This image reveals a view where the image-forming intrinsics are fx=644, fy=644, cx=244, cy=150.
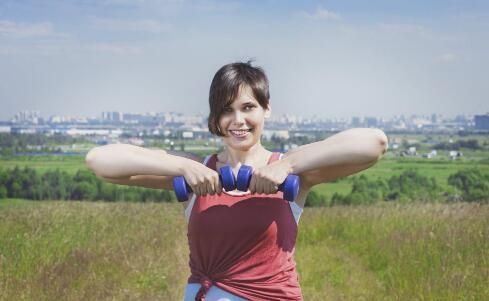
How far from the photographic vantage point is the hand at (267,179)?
2.14 m

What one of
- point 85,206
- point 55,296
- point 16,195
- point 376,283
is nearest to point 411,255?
point 376,283

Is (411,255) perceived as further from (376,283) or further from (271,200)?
(271,200)

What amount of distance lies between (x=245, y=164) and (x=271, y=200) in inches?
7.1

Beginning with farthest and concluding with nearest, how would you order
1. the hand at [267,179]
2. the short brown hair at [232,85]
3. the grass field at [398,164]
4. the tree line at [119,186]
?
the grass field at [398,164] → the tree line at [119,186] → the short brown hair at [232,85] → the hand at [267,179]

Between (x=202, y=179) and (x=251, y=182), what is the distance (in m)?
0.17

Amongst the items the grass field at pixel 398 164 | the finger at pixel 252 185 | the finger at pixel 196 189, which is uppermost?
the finger at pixel 252 185

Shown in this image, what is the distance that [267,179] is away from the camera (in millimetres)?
2141

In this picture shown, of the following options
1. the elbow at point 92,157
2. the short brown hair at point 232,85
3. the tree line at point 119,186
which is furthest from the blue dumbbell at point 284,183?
the tree line at point 119,186

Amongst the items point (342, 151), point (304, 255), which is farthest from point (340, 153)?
point (304, 255)

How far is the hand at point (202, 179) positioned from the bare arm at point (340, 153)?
0.86 ft

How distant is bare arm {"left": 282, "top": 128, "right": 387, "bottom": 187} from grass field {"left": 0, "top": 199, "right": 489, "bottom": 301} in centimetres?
344

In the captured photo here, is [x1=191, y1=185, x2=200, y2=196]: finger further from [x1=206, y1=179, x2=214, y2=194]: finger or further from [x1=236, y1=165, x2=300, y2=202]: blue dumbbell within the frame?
[x1=236, y1=165, x2=300, y2=202]: blue dumbbell

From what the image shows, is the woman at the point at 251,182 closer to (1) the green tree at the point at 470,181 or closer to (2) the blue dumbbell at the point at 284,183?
(2) the blue dumbbell at the point at 284,183

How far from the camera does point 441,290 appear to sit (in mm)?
5480
